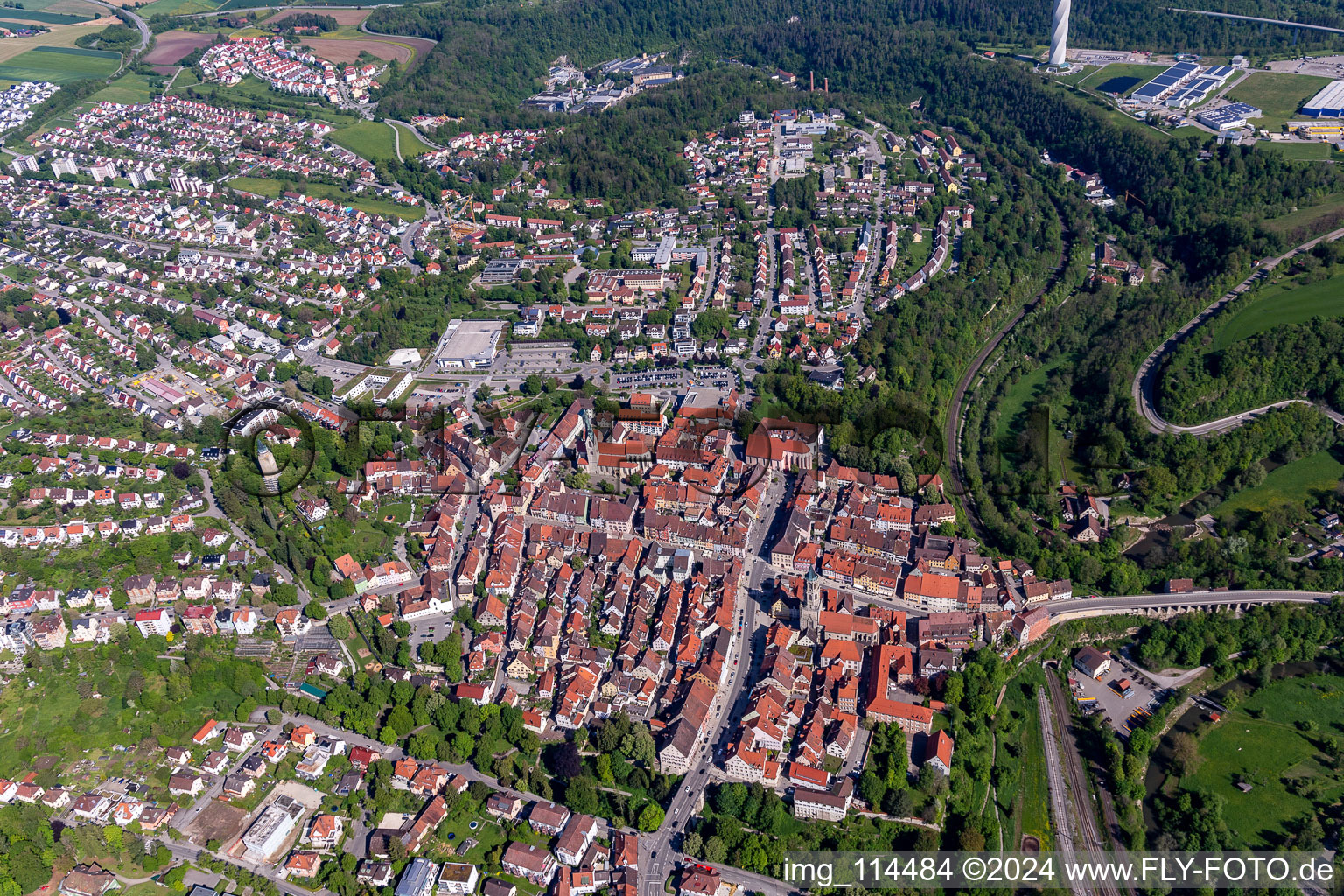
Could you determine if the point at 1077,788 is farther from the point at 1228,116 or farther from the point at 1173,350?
the point at 1228,116

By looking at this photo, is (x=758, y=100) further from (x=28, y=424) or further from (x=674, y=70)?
(x=28, y=424)

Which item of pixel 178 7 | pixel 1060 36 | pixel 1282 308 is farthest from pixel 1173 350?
pixel 178 7

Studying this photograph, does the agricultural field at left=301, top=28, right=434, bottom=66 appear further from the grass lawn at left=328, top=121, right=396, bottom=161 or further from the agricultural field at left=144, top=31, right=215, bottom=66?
the grass lawn at left=328, top=121, right=396, bottom=161

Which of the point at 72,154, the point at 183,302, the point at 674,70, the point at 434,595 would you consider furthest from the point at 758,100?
the point at 434,595

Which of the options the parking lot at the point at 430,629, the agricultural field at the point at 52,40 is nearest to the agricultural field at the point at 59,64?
the agricultural field at the point at 52,40

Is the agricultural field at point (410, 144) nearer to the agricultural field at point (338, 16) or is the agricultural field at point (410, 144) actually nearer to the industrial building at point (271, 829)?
the agricultural field at point (338, 16)
